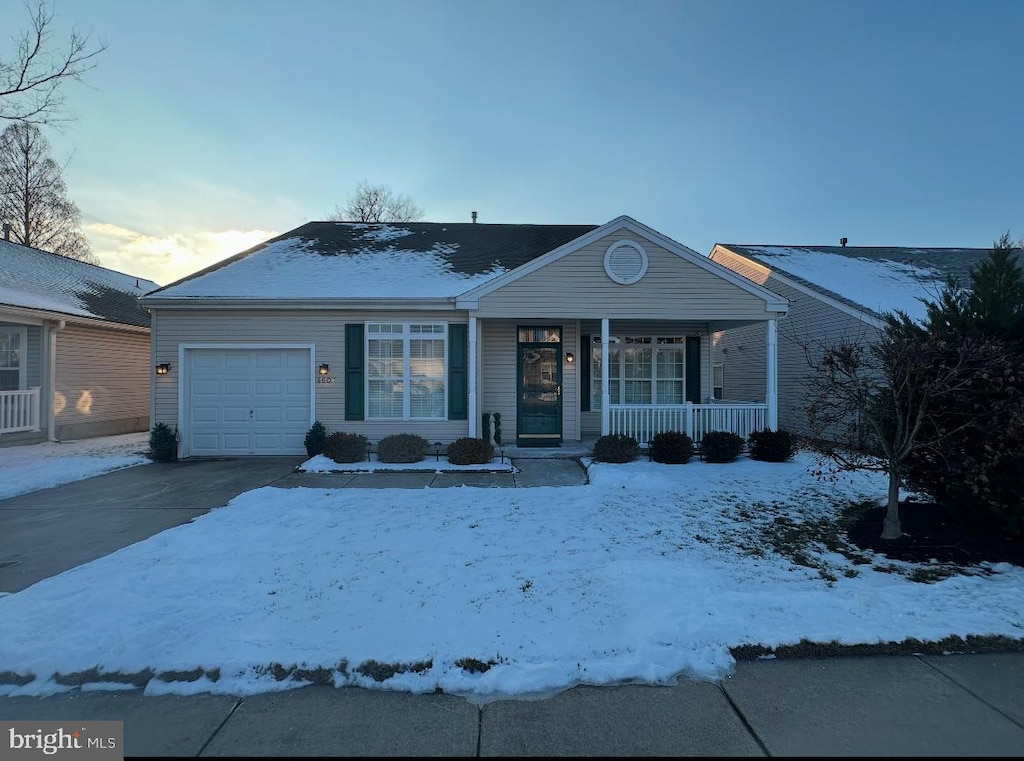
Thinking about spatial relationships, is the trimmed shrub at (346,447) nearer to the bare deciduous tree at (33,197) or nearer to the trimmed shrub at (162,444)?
the trimmed shrub at (162,444)

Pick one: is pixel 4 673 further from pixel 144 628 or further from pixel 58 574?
pixel 58 574

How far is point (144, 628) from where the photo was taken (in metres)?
3.24

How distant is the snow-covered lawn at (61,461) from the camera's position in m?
7.82

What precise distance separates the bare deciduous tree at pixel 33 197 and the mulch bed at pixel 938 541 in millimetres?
33292

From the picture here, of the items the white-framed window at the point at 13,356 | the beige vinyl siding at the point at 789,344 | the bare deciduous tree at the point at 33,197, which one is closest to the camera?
the white-framed window at the point at 13,356

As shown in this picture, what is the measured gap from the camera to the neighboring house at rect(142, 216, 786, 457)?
32.5 feet

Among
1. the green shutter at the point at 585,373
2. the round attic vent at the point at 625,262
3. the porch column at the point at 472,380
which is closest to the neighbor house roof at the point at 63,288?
the porch column at the point at 472,380

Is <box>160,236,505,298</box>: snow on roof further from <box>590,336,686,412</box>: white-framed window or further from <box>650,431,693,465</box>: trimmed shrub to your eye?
<box>650,431,693,465</box>: trimmed shrub

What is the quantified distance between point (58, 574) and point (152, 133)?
31.8 ft

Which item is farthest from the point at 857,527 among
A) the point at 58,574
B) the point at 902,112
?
the point at 902,112

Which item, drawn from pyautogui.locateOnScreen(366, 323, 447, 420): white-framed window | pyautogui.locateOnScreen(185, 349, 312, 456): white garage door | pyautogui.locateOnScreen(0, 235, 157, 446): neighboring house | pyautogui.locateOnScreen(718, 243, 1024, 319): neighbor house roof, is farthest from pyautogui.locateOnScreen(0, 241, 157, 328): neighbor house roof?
pyautogui.locateOnScreen(718, 243, 1024, 319): neighbor house roof

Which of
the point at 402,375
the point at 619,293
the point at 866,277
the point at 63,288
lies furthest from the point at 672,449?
the point at 63,288

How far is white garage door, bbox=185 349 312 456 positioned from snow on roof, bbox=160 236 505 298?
1.33 metres

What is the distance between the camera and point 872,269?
592 inches
